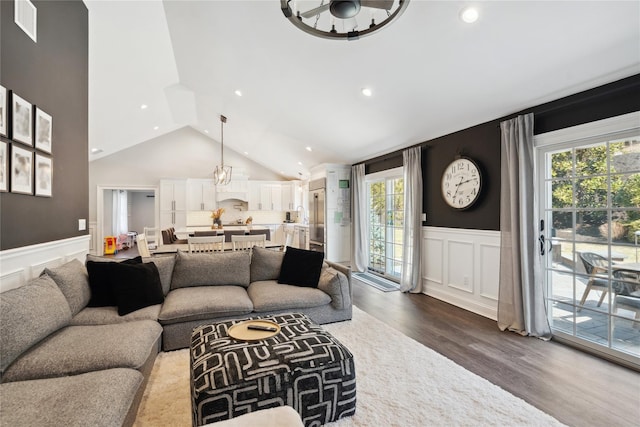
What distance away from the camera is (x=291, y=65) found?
4059 millimetres

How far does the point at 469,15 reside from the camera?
2492 millimetres

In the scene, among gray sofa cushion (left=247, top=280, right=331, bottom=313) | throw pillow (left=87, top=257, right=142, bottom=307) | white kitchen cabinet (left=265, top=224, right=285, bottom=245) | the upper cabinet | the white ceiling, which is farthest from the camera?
white kitchen cabinet (left=265, top=224, right=285, bottom=245)

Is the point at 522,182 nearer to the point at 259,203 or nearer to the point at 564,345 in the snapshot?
the point at 564,345

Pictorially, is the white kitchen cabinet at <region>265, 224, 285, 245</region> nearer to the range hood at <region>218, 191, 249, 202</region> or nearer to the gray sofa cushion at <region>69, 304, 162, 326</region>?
the range hood at <region>218, 191, 249, 202</region>

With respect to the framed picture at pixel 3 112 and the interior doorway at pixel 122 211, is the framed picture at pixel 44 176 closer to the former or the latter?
the framed picture at pixel 3 112

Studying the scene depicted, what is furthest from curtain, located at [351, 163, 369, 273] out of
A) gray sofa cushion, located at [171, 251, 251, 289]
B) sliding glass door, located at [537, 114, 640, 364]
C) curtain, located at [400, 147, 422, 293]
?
sliding glass door, located at [537, 114, 640, 364]

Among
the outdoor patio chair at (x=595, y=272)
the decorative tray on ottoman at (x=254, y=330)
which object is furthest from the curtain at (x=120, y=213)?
the outdoor patio chair at (x=595, y=272)

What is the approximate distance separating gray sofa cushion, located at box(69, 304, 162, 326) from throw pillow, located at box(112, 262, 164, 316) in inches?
2.5

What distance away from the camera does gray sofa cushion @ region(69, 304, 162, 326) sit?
96.0 inches

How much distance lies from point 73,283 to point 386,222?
486cm

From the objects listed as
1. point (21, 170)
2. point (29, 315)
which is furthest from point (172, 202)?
point (29, 315)

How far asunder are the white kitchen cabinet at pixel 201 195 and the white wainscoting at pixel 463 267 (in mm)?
7075

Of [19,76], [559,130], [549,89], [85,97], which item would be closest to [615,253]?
[559,130]

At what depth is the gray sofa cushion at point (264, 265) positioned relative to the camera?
3.82 metres
